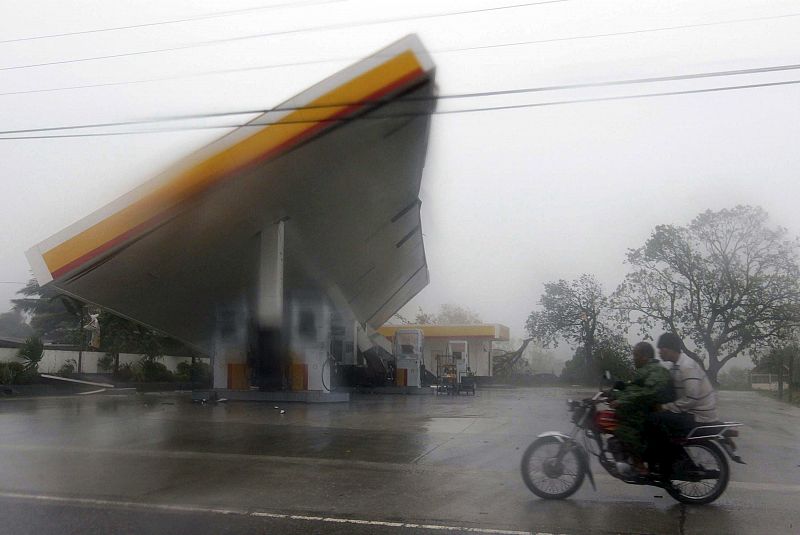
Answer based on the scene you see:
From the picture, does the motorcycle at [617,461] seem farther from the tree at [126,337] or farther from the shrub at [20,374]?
the tree at [126,337]

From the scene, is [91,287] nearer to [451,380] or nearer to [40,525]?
[40,525]

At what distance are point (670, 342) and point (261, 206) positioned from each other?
13074 millimetres

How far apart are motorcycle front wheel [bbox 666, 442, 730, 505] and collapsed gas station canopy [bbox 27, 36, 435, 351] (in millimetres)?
7841

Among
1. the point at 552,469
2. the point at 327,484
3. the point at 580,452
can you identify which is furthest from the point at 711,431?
the point at 327,484

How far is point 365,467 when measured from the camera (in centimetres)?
896

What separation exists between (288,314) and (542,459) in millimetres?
18175

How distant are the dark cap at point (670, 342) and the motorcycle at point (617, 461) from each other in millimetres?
800

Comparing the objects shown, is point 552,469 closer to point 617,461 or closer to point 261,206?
point 617,461

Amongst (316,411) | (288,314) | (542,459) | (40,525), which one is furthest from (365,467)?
(288,314)

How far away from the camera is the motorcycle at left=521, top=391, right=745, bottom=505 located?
6676 mm

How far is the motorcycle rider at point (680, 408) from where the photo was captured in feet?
22.0

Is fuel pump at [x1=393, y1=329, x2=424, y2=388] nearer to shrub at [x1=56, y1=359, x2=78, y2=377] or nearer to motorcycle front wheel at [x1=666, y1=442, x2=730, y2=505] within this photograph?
shrub at [x1=56, y1=359, x2=78, y2=377]

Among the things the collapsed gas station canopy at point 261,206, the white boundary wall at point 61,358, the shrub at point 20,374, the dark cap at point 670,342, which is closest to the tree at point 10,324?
the white boundary wall at point 61,358

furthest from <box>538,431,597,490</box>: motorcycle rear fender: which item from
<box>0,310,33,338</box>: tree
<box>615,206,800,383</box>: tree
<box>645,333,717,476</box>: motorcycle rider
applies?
<box>0,310,33,338</box>: tree
